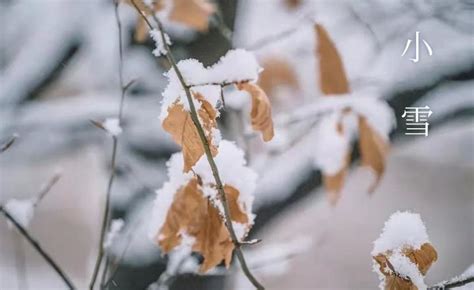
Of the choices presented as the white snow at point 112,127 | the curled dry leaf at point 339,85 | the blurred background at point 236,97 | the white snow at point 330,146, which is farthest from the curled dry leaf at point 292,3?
the white snow at point 112,127

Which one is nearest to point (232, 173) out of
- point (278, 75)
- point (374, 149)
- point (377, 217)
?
point (374, 149)

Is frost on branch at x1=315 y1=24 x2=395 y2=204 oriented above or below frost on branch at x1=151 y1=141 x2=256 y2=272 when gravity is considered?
below

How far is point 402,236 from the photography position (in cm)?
45

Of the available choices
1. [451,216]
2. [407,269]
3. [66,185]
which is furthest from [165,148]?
[66,185]

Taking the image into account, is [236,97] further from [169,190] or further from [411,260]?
[411,260]

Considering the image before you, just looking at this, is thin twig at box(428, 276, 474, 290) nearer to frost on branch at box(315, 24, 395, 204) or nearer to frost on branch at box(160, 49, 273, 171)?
frost on branch at box(160, 49, 273, 171)

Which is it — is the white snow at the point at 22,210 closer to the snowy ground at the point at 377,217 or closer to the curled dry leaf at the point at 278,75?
the snowy ground at the point at 377,217

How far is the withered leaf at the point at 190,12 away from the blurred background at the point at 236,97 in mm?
22

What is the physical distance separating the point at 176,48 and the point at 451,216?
5.05 feet

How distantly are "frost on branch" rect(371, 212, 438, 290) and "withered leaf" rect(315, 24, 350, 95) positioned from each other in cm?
27

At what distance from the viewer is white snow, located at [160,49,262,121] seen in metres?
0.43

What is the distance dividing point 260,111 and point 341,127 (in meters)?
0.45

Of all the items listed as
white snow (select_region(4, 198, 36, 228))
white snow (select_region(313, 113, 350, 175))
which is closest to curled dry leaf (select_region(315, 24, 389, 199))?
white snow (select_region(313, 113, 350, 175))

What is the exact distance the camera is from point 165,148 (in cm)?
104
